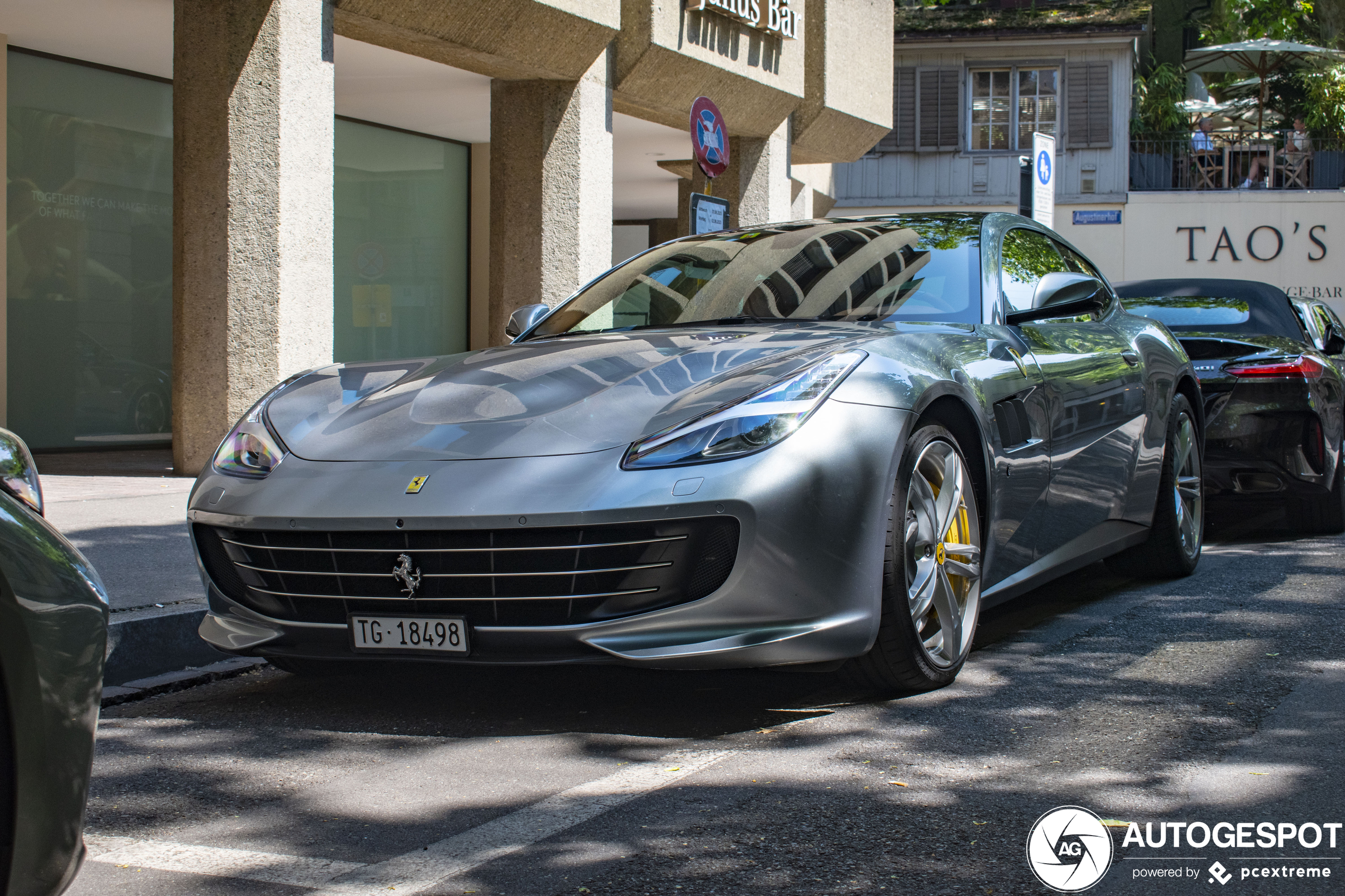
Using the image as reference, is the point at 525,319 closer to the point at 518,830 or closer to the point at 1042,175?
the point at 518,830

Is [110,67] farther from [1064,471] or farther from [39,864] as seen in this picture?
[39,864]

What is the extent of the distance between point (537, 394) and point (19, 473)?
192cm

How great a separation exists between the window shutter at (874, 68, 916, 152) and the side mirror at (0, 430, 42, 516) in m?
30.5

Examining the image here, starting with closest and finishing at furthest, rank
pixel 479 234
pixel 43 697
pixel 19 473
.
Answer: pixel 43 697 → pixel 19 473 → pixel 479 234

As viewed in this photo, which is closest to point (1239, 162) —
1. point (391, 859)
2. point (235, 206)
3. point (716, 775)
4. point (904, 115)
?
point (904, 115)

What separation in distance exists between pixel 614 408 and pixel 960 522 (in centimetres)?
113

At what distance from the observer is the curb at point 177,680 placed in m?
4.43

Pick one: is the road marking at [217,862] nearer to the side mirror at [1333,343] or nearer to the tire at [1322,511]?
the tire at [1322,511]

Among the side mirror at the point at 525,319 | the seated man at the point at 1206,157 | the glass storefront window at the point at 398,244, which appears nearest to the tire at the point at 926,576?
the side mirror at the point at 525,319

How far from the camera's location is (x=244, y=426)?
4.33 metres

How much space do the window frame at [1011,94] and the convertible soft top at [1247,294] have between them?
75.0ft

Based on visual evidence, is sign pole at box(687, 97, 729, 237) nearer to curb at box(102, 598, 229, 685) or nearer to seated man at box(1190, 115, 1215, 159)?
curb at box(102, 598, 229, 685)

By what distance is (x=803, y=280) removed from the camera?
5.06 meters

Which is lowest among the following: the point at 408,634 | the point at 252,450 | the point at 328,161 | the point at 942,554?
the point at 408,634
